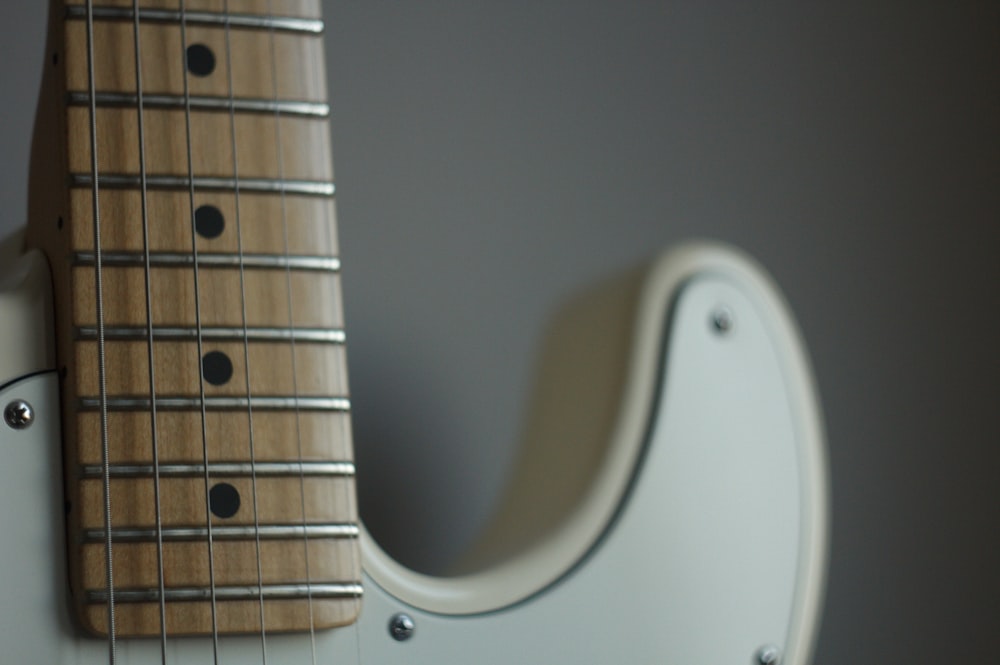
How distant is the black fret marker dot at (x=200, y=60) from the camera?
0.54 meters

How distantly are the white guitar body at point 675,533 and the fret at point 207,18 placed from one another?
112 mm

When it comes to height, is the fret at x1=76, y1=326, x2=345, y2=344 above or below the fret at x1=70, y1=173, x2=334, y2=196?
below

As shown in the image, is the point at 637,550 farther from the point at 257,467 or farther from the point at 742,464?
the point at 257,467

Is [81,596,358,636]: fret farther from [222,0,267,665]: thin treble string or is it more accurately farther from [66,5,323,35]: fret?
[66,5,323,35]: fret

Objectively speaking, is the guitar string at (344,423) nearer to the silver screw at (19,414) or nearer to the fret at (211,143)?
A: the fret at (211,143)

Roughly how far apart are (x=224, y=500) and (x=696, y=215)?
0.52 meters

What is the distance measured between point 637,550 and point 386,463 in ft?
0.91

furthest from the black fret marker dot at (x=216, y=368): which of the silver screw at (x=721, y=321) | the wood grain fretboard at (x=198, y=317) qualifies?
the silver screw at (x=721, y=321)

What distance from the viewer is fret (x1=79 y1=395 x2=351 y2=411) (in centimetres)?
49

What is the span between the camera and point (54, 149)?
525mm

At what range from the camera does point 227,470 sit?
0.51 meters

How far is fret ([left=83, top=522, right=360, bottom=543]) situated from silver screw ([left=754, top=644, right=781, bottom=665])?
0.68ft

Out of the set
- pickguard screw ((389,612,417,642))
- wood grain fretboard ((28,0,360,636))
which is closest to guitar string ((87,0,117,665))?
wood grain fretboard ((28,0,360,636))

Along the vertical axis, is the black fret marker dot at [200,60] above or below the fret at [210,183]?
above
